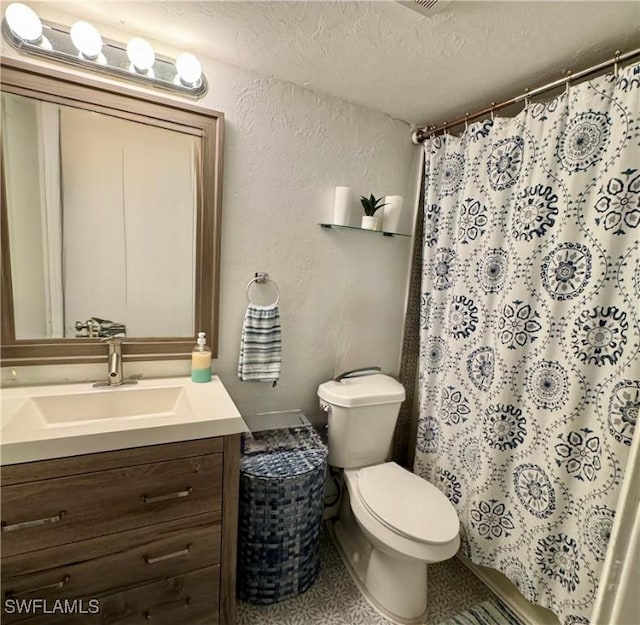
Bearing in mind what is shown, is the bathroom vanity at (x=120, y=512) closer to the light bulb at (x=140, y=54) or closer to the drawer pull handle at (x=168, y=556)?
the drawer pull handle at (x=168, y=556)

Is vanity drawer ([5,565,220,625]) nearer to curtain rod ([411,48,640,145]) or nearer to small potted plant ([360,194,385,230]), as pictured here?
small potted plant ([360,194,385,230])

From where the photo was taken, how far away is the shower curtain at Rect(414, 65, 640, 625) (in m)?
1.06

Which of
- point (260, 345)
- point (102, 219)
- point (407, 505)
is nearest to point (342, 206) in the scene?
point (260, 345)

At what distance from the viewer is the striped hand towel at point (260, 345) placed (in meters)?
1.47

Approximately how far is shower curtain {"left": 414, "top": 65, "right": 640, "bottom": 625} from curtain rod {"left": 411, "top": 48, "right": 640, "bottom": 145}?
0.06 metres

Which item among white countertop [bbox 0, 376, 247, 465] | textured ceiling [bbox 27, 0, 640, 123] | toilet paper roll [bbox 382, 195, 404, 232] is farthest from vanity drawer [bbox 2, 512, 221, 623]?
textured ceiling [bbox 27, 0, 640, 123]

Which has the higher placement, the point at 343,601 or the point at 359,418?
the point at 359,418

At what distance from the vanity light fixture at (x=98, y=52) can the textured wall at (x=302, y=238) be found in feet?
0.39

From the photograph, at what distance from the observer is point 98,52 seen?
3.74 ft

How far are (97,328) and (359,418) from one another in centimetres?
116

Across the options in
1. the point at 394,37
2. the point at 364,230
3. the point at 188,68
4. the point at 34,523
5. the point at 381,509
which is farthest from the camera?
the point at 364,230

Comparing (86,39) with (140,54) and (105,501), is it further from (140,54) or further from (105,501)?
(105,501)
